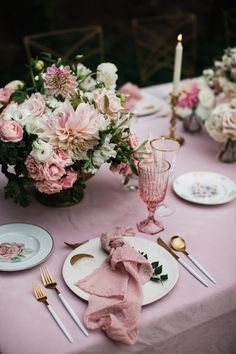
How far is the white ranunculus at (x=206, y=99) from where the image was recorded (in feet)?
6.37

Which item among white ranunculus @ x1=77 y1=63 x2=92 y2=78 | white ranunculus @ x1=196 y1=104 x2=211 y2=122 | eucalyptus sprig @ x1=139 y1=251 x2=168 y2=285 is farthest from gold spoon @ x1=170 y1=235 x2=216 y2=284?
white ranunculus @ x1=196 y1=104 x2=211 y2=122

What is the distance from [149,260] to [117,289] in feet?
0.48

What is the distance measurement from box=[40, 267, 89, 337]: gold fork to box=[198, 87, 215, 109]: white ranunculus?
1.01 m

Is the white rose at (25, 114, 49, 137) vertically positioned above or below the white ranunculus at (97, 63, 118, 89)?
below

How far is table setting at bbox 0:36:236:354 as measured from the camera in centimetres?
108

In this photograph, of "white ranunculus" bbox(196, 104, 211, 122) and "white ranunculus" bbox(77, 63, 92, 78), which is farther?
"white ranunculus" bbox(196, 104, 211, 122)

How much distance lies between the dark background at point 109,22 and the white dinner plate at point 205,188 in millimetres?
2141

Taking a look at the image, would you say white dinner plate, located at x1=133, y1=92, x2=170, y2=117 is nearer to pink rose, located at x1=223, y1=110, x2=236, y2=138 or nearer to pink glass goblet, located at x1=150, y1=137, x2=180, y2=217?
pink rose, located at x1=223, y1=110, x2=236, y2=138

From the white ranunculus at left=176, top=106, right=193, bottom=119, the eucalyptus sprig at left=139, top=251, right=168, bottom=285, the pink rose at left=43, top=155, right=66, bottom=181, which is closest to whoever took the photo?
the eucalyptus sprig at left=139, top=251, right=168, bottom=285

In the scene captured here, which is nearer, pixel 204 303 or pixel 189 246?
pixel 204 303

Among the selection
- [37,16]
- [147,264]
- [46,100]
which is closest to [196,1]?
[37,16]

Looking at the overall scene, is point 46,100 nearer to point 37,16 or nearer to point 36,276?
point 36,276

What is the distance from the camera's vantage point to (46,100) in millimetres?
1425

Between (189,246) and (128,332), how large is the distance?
364 millimetres
